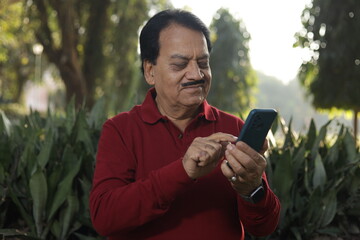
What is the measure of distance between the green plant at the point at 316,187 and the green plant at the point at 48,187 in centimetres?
107

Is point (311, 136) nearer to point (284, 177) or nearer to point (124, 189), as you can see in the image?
point (284, 177)

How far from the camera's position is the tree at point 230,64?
1266 inches

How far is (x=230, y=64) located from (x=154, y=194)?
1262 inches

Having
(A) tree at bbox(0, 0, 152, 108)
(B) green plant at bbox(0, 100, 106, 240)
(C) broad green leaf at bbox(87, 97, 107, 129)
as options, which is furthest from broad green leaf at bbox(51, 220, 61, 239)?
(A) tree at bbox(0, 0, 152, 108)

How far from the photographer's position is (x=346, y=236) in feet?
9.09

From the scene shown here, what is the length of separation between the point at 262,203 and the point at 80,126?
62.6 inches

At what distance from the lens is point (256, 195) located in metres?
1.64

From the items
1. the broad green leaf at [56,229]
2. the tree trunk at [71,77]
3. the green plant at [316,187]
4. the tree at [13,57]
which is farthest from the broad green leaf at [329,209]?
the tree at [13,57]

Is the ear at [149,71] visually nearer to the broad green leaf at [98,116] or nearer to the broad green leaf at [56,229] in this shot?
the broad green leaf at [56,229]

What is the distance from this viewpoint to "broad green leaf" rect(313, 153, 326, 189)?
2793 mm

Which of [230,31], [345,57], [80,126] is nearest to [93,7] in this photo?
[345,57]

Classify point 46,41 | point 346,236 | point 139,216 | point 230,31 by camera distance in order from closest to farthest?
point 139,216 < point 346,236 < point 46,41 < point 230,31

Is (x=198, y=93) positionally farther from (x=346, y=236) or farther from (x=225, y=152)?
(x=346, y=236)

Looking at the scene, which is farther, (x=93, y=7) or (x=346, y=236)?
(x=93, y=7)
